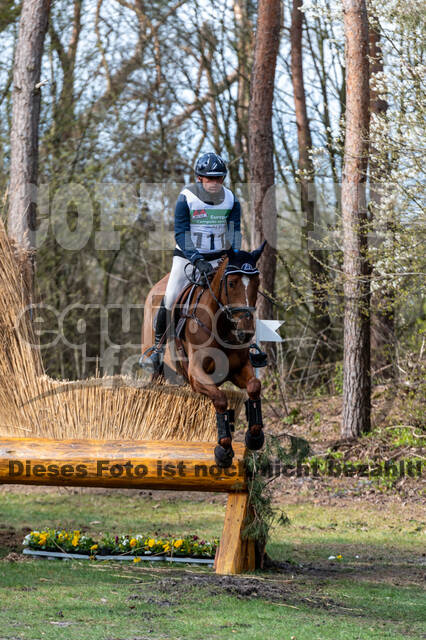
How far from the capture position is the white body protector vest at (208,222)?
21.3ft

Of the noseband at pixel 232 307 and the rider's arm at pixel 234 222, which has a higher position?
the rider's arm at pixel 234 222

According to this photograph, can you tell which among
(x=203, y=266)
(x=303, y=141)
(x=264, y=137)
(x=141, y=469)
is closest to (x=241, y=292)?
(x=203, y=266)

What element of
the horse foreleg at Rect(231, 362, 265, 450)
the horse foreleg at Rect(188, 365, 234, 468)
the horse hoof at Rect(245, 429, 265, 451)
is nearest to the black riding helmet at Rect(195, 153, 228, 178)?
the horse foreleg at Rect(188, 365, 234, 468)

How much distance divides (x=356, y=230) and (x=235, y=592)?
5370 mm

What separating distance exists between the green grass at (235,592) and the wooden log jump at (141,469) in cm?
38

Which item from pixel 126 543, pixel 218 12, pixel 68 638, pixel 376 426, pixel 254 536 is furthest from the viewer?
pixel 218 12

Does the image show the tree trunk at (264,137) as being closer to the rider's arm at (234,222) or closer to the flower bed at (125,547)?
the rider's arm at (234,222)

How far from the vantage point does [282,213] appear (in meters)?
15.2

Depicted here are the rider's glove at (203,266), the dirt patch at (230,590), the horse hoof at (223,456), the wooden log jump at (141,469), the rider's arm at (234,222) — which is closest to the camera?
the dirt patch at (230,590)

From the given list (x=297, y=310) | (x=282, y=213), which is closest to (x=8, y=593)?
(x=297, y=310)

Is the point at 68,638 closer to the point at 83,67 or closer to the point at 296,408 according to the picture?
the point at 296,408

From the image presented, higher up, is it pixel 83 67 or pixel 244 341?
pixel 83 67

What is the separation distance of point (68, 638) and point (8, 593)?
1.07 m

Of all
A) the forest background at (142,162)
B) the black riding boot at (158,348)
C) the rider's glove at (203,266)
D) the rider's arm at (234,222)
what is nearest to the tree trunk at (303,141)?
the forest background at (142,162)
